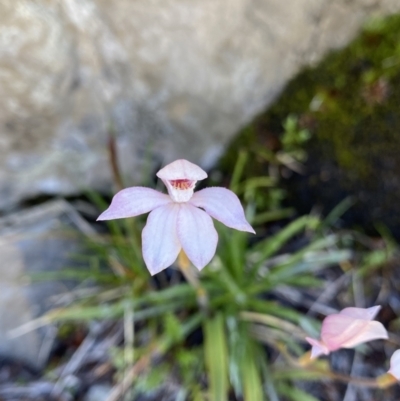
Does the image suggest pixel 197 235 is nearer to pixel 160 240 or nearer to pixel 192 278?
pixel 160 240

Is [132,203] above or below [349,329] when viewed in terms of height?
above

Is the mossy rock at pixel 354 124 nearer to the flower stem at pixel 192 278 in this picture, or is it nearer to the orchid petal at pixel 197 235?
the flower stem at pixel 192 278

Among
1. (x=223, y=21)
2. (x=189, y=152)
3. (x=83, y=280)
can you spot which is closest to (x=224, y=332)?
(x=83, y=280)

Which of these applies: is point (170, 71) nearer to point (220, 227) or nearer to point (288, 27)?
point (288, 27)

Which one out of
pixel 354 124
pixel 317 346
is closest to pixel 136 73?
pixel 354 124

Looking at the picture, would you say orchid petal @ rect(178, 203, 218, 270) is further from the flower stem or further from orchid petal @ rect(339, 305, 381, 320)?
orchid petal @ rect(339, 305, 381, 320)

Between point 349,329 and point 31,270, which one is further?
point 31,270
